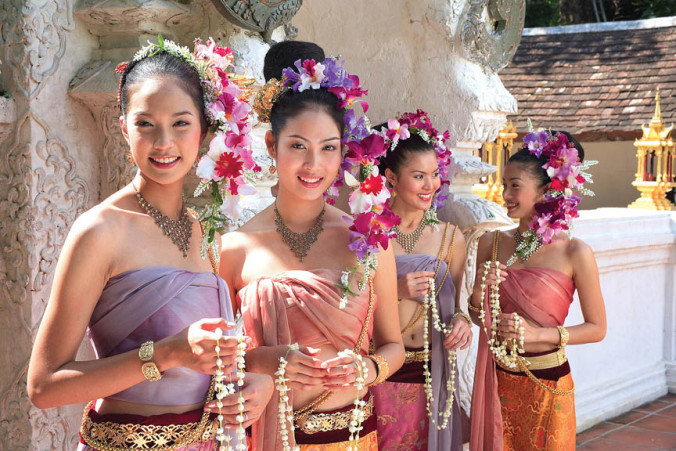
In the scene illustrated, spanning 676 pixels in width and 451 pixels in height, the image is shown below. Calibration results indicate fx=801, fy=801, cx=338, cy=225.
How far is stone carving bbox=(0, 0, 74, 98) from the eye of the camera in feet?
9.31

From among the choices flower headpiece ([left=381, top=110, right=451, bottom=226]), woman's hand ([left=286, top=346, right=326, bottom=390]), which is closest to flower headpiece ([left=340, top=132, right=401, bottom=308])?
woman's hand ([left=286, top=346, right=326, bottom=390])

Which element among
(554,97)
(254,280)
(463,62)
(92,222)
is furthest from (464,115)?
(554,97)

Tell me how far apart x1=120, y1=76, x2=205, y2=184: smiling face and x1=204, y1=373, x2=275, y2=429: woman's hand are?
21.9 inches

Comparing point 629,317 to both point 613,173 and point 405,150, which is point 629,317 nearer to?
point 405,150

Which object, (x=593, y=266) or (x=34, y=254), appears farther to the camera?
(x=593, y=266)

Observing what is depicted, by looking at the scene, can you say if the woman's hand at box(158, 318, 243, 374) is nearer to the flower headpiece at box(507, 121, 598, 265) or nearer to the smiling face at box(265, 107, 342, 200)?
the smiling face at box(265, 107, 342, 200)

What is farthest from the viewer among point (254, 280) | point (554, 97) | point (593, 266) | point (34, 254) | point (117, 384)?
point (554, 97)

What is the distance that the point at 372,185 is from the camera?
252 cm

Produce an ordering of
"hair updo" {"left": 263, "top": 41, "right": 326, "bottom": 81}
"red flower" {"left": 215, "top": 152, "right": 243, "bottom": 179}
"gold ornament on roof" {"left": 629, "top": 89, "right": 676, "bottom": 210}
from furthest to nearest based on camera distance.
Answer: "gold ornament on roof" {"left": 629, "top": 89, "right": 676, "bottom": 210} → "hair updo" {"left": 263, "top": 41, "right": 326, "bottom": 81} → "red flower" {"left": 215, "top": 152, "right": 243, "bottom": 179}

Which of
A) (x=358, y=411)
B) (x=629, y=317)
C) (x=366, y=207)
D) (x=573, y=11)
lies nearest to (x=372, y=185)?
(x=366, y=207)

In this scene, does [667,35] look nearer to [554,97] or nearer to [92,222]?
[554,97]

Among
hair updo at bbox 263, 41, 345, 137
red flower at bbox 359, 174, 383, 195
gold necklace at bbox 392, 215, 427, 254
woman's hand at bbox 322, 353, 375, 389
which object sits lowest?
woman's hand at bbox 322, 353, 375, 389

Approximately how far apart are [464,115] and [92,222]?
102 inches

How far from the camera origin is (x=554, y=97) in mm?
12664
